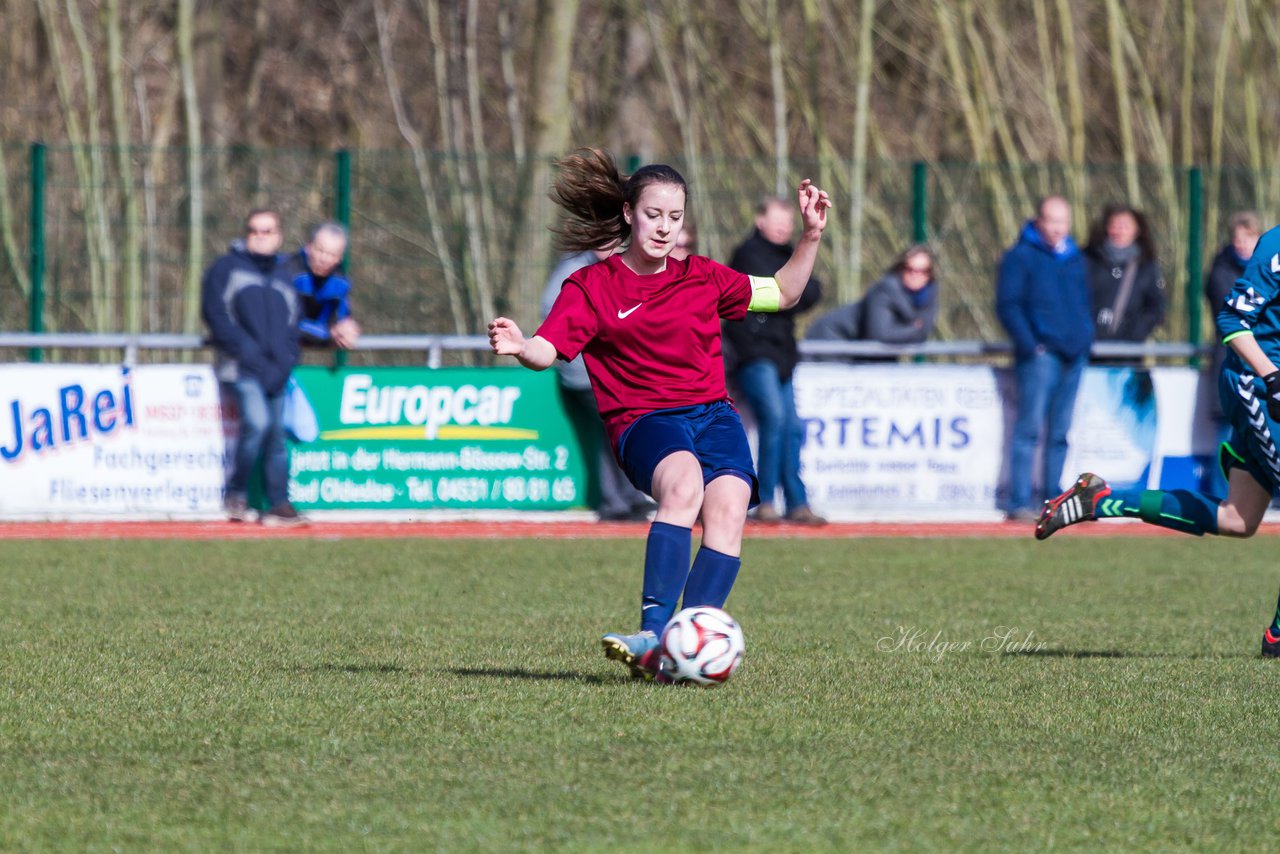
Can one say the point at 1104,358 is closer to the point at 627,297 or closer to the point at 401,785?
the point at 627,297

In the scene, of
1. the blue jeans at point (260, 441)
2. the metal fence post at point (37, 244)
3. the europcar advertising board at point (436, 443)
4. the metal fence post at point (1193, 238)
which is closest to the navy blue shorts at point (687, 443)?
the blue jeans at point (260, 441)

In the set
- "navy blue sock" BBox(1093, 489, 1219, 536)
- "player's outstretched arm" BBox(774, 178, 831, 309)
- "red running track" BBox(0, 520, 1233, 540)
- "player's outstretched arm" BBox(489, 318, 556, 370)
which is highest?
"player's outstretched arm" BBox(774, 178, 831, 309)

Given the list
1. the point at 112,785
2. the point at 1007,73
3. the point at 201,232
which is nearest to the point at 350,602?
the point at 112,785

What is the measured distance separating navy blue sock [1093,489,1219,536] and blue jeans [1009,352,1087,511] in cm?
605

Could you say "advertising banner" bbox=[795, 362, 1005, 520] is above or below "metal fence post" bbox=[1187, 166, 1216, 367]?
below

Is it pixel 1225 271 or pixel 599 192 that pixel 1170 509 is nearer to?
pixel 599 192

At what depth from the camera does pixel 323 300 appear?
13.4 m

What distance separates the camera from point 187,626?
8.15m

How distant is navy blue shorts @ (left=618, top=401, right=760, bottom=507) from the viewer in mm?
6531

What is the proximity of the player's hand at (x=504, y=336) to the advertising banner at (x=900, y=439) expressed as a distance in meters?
8.06

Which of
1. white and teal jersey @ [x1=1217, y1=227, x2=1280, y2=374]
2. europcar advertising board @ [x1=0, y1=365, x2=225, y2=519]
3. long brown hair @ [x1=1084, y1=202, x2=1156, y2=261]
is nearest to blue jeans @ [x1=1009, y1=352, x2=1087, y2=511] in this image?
long brown hair @ [x1=1084, y1=202, x2=1156, y2=261]

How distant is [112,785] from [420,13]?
20.7m

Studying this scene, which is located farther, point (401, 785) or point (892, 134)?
point (892, 134)

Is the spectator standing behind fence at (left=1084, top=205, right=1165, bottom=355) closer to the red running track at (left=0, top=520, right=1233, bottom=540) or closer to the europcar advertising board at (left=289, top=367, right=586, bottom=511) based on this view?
the red running track at (left=0, top=520, right=1233, bottom=540)
